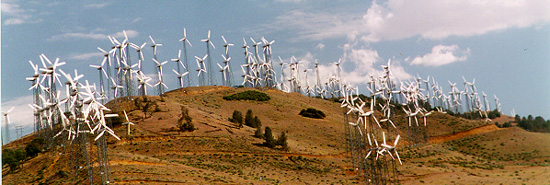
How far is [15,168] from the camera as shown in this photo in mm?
70438

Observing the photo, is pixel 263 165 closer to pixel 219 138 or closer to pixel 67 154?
pixel 219 138

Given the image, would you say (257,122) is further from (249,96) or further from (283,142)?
(249,96)

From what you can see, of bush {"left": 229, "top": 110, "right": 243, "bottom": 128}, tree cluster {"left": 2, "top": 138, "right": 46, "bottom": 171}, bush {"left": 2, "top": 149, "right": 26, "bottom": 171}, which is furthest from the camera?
bush {"left": 229, "top": 110, "right": 243, "bottom": 128}

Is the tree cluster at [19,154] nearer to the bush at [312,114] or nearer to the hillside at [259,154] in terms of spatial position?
the hillside at [259,154]

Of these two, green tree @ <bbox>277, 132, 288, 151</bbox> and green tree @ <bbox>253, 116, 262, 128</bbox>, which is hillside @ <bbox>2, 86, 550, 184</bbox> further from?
green tree @ <bbox>253, 116, 262, 128</bbox>

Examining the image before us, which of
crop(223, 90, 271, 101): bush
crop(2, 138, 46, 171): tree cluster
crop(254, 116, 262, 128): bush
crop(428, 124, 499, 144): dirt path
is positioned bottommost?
crop(428, 124, 499, 144): dirt path

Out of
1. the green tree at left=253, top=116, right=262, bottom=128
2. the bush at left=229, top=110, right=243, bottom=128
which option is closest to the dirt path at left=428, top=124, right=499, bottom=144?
the green tree at left=253, top=116, right=262, bottom=128

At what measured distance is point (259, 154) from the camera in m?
82.8

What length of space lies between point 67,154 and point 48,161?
2698 millimetres

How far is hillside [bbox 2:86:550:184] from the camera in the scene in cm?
6384

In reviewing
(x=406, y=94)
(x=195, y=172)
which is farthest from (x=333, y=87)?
→ (x=195, y=172)

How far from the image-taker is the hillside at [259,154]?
63.8m

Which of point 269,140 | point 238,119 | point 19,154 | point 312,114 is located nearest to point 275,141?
point 269,140

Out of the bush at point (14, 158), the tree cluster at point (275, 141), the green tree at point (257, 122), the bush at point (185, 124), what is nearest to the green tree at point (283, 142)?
the tree cluster at point (275, 141)
